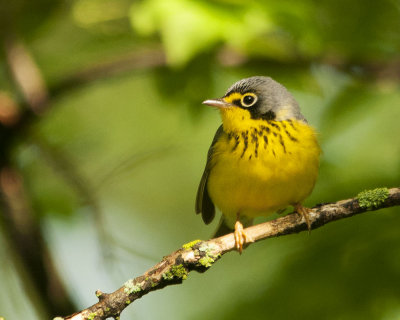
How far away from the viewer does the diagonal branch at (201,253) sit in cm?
340

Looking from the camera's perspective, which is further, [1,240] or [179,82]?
[1,240]

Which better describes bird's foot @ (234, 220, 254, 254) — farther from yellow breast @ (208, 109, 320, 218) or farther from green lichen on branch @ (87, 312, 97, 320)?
green lichen on branch @ (87, 312, 97, 320)

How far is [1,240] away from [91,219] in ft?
5.88

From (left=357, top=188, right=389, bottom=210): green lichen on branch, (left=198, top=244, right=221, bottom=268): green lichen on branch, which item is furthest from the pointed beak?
(left=357, top=188, right=389, bottom=210): green lichen on branch

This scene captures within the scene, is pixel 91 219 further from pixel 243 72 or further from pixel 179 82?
pixel 243 72

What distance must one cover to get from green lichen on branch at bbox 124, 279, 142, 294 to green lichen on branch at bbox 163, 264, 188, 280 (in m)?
0.17

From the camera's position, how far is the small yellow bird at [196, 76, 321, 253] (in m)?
4.84

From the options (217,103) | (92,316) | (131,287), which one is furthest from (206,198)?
(92,316)

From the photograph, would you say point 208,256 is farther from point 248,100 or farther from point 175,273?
point 248,100

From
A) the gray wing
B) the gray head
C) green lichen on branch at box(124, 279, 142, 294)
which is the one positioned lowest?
green lichen on branch at box(124, 279, 142, 294)

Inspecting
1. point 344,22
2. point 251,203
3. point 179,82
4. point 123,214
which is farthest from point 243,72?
point 123,214

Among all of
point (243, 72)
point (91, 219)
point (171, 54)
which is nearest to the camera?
point (171, 54)

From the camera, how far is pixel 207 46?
179 inches

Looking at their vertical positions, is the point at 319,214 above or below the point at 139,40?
below
